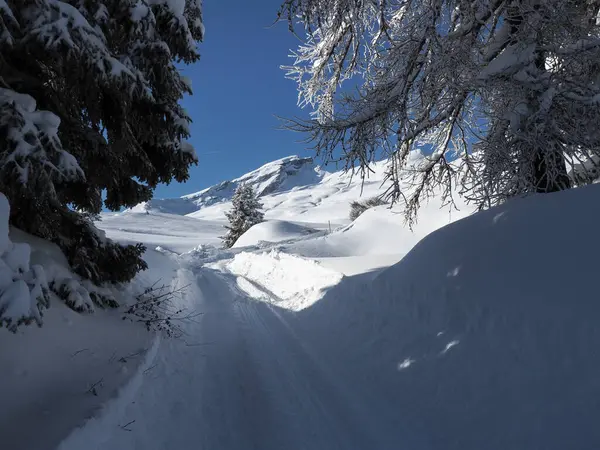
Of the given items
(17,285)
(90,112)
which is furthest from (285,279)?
(17,285)

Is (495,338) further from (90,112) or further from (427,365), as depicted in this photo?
(90,112)

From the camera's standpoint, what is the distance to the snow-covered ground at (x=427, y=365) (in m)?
3.26

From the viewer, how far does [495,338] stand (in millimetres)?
4078

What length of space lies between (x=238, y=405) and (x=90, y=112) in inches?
158

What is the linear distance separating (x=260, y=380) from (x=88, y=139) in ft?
13.0

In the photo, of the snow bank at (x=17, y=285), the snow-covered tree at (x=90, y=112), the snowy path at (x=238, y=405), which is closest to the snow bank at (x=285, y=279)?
the snowy path at (x=238, y=405)

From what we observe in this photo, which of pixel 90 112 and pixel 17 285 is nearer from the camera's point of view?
pixel 17 285

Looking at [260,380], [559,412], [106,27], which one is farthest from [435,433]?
[106,27]

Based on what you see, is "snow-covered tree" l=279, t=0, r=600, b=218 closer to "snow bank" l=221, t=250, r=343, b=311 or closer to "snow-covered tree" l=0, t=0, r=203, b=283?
"snow-covered tree" l=0, t=0, r=203, b=283

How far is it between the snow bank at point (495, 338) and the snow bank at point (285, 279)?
326 centimetres

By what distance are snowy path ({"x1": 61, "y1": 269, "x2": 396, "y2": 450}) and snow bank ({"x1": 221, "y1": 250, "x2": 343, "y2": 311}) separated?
2959 mm

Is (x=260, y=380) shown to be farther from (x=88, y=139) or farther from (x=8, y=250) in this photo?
(x=88, y=139)

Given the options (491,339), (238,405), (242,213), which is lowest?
(238,405)

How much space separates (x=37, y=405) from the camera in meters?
2.89
